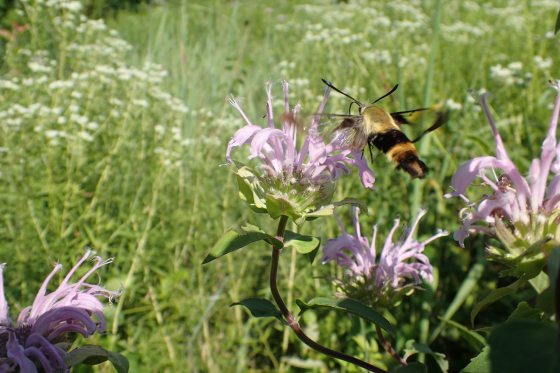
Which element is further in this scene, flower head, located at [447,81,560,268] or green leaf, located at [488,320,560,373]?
flower head, located at [447,81,560,268]

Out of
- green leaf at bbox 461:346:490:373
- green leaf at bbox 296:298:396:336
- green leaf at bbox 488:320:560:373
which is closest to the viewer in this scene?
green leaf at bbox 488:320:560:373

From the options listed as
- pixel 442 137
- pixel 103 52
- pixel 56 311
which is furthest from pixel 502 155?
pixel 103 52

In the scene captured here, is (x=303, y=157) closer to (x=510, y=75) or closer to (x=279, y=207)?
(x=279, y=207)

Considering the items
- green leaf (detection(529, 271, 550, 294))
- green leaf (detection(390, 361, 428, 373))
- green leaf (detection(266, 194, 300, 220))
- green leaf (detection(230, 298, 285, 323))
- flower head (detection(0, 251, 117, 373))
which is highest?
green leaf (detection(266, 194, 300, 220))

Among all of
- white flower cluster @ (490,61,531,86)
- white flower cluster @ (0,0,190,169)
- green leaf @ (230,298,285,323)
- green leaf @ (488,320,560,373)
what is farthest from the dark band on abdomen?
white flower cluster @ (490,61,531,86)

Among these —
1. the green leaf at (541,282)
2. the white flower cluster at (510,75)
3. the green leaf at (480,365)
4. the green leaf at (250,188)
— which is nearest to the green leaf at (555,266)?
the green leaf at (480,365)

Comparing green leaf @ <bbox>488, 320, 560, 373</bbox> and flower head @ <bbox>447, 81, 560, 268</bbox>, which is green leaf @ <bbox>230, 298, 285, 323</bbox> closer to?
flower head @ <bbox>447, 81, 560, 268</bbox>

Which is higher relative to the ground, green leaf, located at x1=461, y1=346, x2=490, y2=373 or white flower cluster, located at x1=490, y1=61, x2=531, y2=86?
white flower cluster, located at x1=490, y1=61, x2=531, y2=86
